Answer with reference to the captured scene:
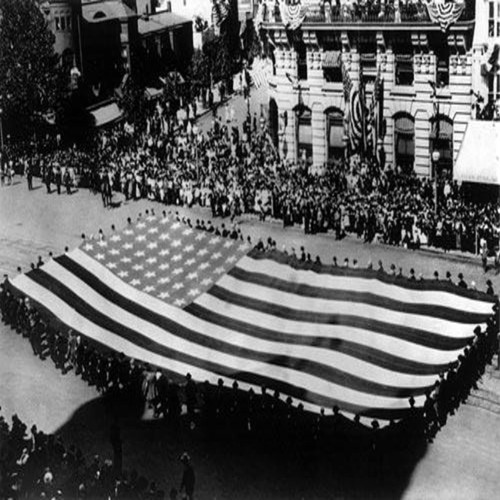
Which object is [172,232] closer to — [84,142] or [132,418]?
[132,418]

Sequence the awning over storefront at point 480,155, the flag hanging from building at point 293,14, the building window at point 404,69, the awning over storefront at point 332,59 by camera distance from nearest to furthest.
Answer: the awning over storefront at point 480,155 < the building window at point 404,69 < the awning over storefront at point 332,59 < the flag hanging from building at point 293,14

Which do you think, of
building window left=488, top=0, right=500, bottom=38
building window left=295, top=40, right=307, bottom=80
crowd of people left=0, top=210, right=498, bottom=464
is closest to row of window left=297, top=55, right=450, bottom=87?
building window left=295, top=40, right=307, bottom=80

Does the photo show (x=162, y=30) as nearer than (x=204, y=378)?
No

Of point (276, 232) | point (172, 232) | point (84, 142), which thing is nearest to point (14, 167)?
point (84, 142)

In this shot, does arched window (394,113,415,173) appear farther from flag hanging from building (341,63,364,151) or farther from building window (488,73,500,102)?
building window (488,73,500,102)

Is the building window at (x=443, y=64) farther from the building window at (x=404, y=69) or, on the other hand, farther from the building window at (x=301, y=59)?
the building window at (x=301, y=59)

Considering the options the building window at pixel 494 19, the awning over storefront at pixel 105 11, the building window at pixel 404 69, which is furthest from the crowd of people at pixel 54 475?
the awning over storefront at pixel 105 11
